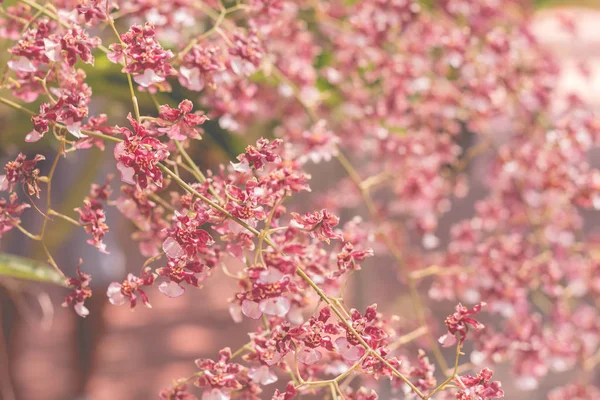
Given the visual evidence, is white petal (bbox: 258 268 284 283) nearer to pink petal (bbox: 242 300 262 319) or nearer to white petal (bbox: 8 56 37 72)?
pink petal (bbox: 242 300 262 319)

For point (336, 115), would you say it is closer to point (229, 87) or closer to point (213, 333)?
point (229, 87)

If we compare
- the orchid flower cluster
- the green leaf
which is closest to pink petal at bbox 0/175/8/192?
Answer: the orchid flower cluster

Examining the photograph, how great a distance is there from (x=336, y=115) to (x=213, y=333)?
0.44 metres

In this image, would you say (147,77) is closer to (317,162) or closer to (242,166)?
(242,166)

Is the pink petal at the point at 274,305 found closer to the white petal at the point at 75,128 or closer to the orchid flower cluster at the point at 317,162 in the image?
the orchid flower cluster at the point at 317,162

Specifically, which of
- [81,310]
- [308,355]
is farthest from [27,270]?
[308,355]

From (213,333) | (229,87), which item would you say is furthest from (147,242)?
(213,333)

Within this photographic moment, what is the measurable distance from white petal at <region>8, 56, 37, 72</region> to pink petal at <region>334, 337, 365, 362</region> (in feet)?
0.73

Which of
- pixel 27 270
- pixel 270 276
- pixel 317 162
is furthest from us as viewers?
pixel 317 162

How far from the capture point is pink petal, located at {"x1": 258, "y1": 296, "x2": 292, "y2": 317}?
317 millimetres

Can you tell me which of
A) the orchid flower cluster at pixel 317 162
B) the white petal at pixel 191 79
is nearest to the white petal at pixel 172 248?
the orchid flower cluster at pixel 317 162

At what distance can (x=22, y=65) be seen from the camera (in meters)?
0.37

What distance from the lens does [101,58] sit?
0.53 m

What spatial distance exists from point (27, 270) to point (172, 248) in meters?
0.18
